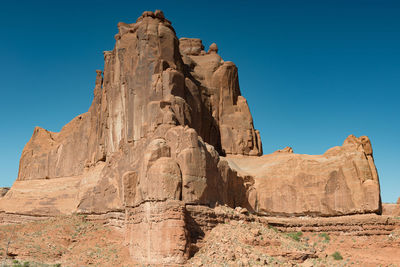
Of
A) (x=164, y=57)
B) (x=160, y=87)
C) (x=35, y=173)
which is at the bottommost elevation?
(x=35, y=173)

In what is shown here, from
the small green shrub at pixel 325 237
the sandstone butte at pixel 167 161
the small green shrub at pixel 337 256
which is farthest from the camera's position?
the small green shrub at pixel 325 237

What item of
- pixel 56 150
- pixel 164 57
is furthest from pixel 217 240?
pixel 56 150

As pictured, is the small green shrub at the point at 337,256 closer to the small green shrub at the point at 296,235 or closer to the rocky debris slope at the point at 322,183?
the small green shrub at the point at 296,235

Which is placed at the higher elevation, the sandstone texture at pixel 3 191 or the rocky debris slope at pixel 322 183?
the sandstone texture at pixel 3 191

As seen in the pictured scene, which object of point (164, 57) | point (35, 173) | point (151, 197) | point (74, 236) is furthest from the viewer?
point (35, 173)

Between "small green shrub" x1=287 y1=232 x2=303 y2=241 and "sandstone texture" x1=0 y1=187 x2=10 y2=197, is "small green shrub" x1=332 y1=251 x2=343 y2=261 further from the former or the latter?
"sandstone texture" x1=0 y1=187 x2=10 y2=197

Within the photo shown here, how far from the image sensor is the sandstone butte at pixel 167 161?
36344mm

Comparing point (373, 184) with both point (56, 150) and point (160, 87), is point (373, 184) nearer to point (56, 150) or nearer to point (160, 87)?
point (160, 87)

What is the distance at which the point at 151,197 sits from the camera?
35250 mm

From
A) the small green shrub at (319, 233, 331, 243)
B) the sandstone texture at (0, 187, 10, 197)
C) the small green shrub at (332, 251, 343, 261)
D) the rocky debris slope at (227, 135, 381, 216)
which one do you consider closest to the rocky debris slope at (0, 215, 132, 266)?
the rocky debris slope at (227, 135, 381, 216)

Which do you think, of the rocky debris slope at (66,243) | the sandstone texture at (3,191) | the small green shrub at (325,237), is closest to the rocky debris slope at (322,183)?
the small green shrub at (325,237)

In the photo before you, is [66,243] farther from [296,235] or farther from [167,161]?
[296,235]

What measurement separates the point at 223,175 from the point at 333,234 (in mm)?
13708

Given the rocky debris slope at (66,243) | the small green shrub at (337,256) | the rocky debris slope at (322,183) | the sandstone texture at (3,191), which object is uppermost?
the sandstone texture at (3,191)
